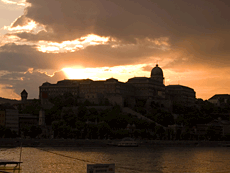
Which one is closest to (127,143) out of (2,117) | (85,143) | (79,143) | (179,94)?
(85,143)

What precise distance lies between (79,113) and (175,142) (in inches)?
1154

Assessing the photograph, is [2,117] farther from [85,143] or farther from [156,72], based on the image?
[156,72]

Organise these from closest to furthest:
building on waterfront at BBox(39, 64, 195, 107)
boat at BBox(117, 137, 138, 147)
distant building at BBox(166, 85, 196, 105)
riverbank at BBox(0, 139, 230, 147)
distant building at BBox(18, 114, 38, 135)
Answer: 1. riverbank at BBox(0, 139, 230, 147)
2. boat at BBox(117, 137, 138, 147)
3. distant building at BBox(18, 114, 38, 135)
4. building on waterfront at BBox(39, 64, 195, 107)
5. distant building at BBox(166, 85, 196, 105)

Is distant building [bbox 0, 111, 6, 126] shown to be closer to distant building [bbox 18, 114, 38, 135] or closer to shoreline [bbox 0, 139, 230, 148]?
distant building [bbox 18, 114, 38, 135]

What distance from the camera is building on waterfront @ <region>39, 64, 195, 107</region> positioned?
510 feet

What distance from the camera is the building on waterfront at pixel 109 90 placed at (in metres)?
156

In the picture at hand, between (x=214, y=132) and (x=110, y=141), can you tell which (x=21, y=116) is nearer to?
(x=110, y=141)

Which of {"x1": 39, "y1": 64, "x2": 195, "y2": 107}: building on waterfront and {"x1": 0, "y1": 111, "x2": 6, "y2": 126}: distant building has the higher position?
{"x1": 39, "y1": 64, "x2": 195, "y2": 107}: building on waterfront

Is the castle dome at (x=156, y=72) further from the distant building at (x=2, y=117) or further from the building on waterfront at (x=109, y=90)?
the distant building at (x=2, y=117)

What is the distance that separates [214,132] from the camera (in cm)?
14675

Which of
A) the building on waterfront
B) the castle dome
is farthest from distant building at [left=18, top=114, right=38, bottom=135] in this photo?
the castle dome

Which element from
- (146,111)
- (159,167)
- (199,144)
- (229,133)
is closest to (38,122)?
(146,111)

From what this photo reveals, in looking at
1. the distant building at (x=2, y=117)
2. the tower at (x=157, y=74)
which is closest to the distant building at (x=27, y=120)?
the distant building at (x=2, y=117)

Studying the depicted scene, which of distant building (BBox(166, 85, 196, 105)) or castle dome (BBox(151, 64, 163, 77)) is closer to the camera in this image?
castle dome (BBox(151, 64, 163, 77))
